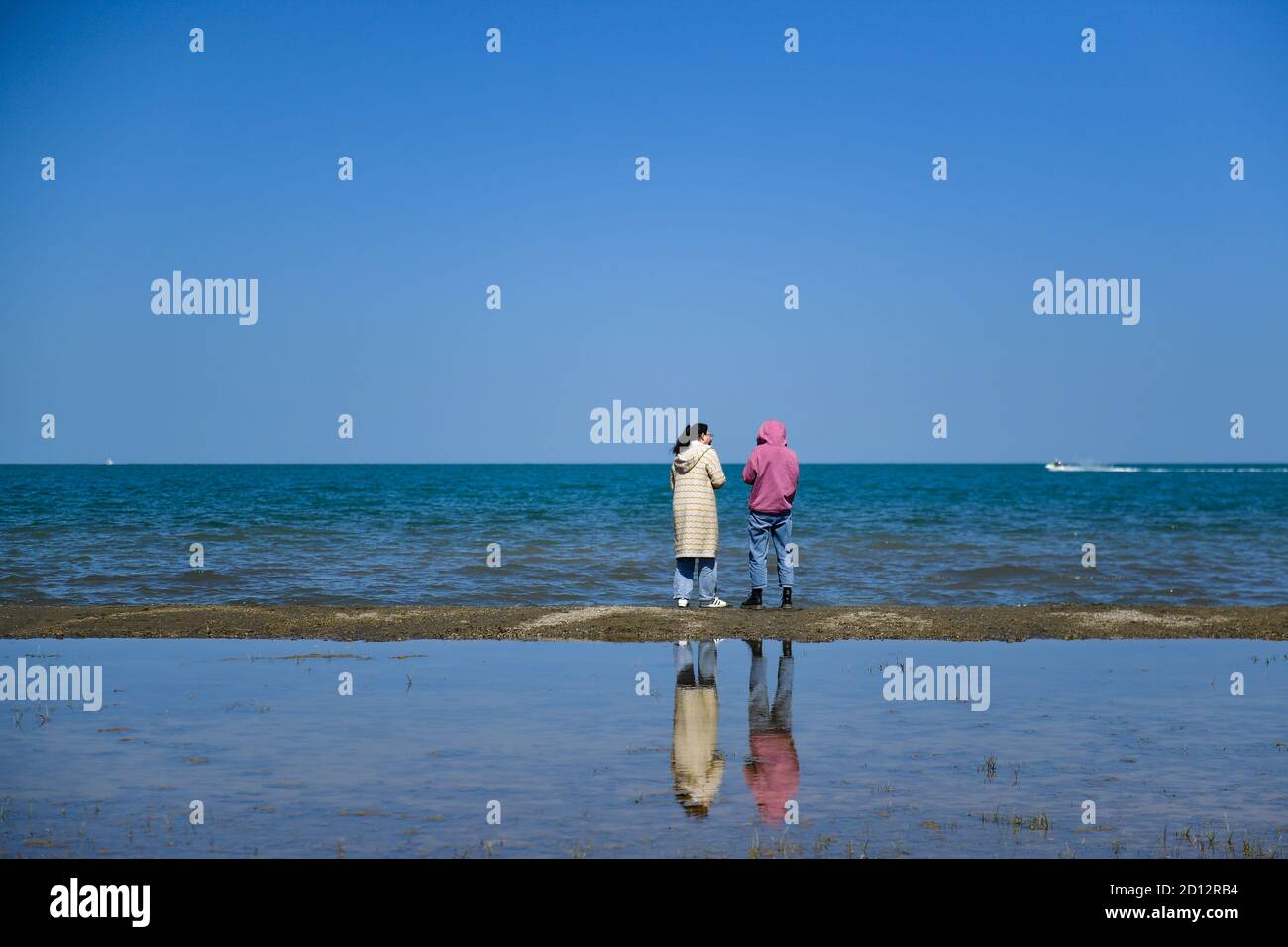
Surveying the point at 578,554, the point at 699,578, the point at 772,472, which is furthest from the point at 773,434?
the point at 578,554

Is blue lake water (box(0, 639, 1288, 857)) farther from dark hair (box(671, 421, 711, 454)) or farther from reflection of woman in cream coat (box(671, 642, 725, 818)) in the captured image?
dark hair (box(671, 421, 711, 454))

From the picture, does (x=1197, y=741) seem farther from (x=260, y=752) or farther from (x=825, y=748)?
(x=260, y=752)

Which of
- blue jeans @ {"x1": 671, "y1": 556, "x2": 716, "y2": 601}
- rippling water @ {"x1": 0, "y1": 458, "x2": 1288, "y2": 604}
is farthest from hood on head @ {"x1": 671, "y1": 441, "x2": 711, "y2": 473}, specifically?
rippling water @ {"x1": 0, "y1": 458, "x2": 1288, "y2": 604}

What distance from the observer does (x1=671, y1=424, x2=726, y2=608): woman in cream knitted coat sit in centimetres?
1516

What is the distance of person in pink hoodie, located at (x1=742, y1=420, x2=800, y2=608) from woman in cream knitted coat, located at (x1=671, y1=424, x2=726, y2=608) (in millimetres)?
433

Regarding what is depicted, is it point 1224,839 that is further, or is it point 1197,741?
point 1197,741

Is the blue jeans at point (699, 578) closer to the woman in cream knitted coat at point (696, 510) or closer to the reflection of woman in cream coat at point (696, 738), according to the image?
the woman in cream knitted coat at point (696, 510)

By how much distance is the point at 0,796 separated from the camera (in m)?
6.66

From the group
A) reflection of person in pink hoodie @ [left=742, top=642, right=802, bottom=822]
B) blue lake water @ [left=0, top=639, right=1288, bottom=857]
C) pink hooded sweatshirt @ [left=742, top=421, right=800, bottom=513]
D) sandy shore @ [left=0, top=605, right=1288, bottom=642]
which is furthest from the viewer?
pink hooded sweatshirt @ [left=742, top=421, right=800, bottom=513]

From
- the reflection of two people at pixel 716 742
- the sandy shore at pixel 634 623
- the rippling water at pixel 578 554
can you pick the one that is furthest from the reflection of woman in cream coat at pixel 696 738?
the rippling water at pixel 578 554

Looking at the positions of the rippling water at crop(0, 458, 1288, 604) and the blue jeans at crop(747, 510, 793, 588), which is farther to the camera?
the rippling water at crop(0, 458, 1288, 604)

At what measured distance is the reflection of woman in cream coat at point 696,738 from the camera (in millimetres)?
6711
